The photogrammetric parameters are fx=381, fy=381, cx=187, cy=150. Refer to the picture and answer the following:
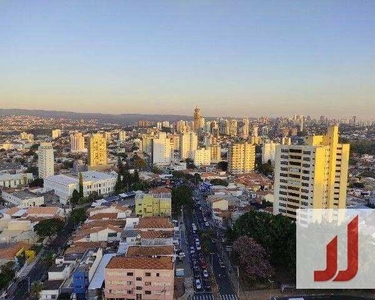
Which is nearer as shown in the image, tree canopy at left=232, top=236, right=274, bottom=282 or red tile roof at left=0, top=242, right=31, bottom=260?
tree canopy at left=232, top=236, right=274, bottom=282

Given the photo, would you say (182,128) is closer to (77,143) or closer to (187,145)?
(77,143)

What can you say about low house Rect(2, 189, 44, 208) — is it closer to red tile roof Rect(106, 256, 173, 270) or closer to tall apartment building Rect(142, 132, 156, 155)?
red tile roof Rect(106, 256, 173, 270)

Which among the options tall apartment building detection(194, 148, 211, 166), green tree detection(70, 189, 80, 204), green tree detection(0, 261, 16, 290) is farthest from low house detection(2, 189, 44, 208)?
tall apartment building detection(194, 148, 211, 166)

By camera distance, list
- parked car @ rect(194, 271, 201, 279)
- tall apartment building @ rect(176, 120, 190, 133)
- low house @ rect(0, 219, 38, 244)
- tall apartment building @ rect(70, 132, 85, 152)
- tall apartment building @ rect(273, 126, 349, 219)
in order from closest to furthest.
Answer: parked car @ rect(194, 271, 201, 279) → tall apartment building @ rect(273, 126, 349, 219) → low house @ rect(0, 219, 38, 244) → tall apartment building @ rect(70, 132, 85, 152) → tall apartment building @ rect(176, 120, 190, 133)

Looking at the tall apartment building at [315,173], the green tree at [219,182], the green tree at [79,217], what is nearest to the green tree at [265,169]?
the green tree at [219,182]

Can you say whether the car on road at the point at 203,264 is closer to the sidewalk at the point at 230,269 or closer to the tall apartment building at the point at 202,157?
the sidewalk at the point at 230,269

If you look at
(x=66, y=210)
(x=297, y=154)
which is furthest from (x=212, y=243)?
(x=66, y=210)

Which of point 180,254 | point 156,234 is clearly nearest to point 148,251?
point 156,234
